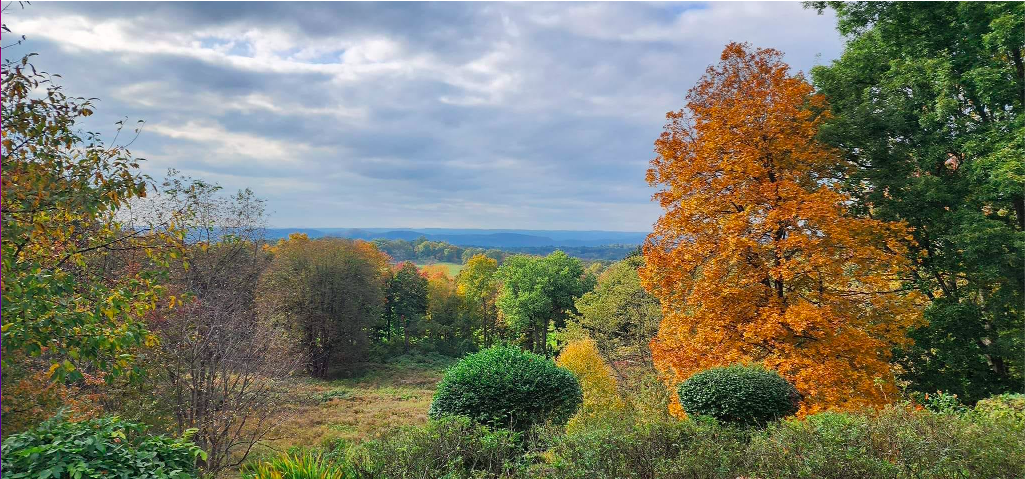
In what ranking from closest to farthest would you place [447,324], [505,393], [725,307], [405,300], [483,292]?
[505,393] < [725,307] < [405,300] < [447,324] < [483,292]

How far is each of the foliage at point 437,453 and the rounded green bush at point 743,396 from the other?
4.06 m

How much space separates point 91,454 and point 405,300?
4220 centimetres

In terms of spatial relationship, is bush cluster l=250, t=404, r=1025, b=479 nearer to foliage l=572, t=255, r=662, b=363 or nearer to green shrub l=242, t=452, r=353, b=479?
green shrub l=242, t=452, r=353, b=479

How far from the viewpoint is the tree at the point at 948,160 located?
32.8 ft

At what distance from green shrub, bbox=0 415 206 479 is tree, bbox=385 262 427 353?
4055 centimetres

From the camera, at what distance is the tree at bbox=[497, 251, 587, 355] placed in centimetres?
3616

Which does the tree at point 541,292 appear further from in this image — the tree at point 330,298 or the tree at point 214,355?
the tree at point 214,355

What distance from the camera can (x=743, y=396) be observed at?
8.40 m

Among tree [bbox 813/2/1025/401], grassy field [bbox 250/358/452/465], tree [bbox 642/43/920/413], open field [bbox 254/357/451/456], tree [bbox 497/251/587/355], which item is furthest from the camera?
tree [bbox 497/251/587/355]

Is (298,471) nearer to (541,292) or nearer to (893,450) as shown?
(893,450)

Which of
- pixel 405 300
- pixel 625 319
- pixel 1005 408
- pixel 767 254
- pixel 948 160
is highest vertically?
pixel 948 160

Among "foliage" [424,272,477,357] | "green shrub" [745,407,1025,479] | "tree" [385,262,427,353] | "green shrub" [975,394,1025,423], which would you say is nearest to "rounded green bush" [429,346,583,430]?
"green shrub" [745,407,1025,479]

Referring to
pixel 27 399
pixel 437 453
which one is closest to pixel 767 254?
pixel 437 453

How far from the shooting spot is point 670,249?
10.7m
